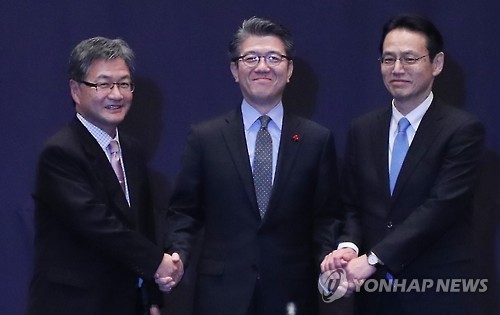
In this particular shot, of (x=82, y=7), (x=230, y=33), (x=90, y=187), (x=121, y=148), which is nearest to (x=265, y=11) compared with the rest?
(x=230, y=33)

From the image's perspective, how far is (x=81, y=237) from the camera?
2590mm

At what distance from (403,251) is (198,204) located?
0.64 m

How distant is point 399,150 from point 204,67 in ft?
3.20

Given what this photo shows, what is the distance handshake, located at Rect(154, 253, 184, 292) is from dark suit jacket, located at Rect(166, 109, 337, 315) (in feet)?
0.18

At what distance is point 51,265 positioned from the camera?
8.47ft

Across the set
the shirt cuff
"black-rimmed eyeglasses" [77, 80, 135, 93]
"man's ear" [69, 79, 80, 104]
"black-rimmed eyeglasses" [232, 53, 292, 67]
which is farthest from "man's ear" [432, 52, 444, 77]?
"man's ear" [69, 79, 80, 104]

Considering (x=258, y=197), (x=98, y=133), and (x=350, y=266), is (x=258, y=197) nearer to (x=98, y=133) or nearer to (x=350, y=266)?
(x=350, y=266)


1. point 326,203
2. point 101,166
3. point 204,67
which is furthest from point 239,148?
point 204,67

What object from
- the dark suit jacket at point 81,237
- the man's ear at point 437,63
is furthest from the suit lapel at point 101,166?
the man's ear at point 437,63

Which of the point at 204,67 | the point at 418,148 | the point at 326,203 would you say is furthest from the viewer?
the point at 204,67

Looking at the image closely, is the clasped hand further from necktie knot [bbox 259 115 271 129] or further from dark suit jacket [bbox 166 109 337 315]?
necktie knot [bbox 259 115 271 129]

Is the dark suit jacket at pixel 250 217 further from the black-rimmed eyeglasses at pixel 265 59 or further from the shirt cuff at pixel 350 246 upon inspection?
the black-rimmed eyeglasses at pixel 265 59

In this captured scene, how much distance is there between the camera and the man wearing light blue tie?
2.60m

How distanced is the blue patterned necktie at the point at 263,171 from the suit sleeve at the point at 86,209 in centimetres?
35
